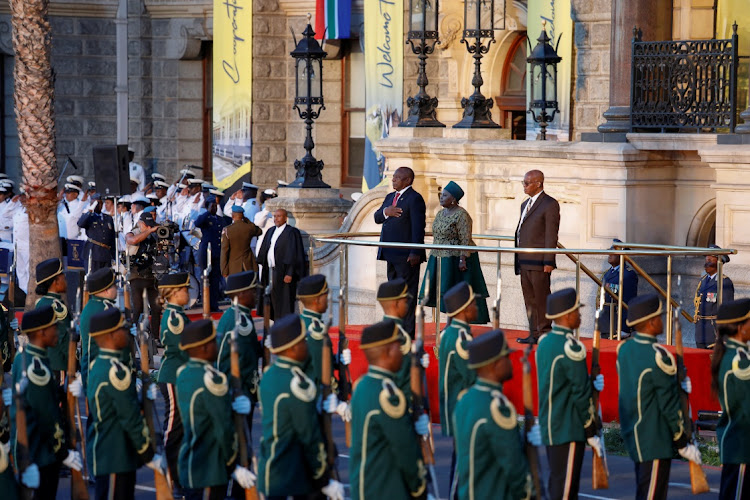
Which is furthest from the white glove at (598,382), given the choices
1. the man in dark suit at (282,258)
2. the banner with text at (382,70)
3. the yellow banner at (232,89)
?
the yellow banner at (232,89)

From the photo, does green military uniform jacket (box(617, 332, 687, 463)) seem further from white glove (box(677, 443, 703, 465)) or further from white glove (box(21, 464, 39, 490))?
white glove (box(21, 464, 39, 490))

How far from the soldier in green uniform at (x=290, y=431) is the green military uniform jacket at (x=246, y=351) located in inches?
94.2

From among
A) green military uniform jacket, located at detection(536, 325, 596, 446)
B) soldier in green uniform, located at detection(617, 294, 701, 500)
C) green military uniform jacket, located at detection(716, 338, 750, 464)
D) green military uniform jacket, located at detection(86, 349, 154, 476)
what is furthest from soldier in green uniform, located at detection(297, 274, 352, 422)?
green military uniform jacket, located at detection(716, 338, 750, 464)

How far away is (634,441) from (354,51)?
1901 cm

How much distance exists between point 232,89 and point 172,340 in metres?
16.8

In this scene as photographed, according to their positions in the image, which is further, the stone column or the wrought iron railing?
the stone column

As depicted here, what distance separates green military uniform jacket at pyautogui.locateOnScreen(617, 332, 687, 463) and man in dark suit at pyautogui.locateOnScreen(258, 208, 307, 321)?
8914 millimetres

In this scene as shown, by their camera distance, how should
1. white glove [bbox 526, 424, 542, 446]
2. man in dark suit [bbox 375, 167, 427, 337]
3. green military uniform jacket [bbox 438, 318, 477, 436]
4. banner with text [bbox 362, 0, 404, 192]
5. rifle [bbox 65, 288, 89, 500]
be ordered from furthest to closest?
banner with text [bbox 362, 0, 404, 192]
man in dark suit [bbox 375, 167, 427, 337]
green military uniform jacket [bbox 438, 318, 477, 436]
rifle [bbox 65, 288, 89, 500]
white glove [bbox 526, 424, 542, 446]

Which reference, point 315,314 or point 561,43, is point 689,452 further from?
point 561,43

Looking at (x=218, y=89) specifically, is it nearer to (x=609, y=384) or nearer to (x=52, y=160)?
(x=52, y=160)

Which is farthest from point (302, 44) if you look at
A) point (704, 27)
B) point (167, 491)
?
point (167, 491)

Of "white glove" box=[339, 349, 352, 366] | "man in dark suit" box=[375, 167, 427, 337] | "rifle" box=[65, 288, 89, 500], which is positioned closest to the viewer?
"rifle" box=[65, 288, 89, 500]

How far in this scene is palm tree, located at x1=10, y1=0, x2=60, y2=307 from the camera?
59.5 feet

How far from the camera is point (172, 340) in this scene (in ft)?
36.4
